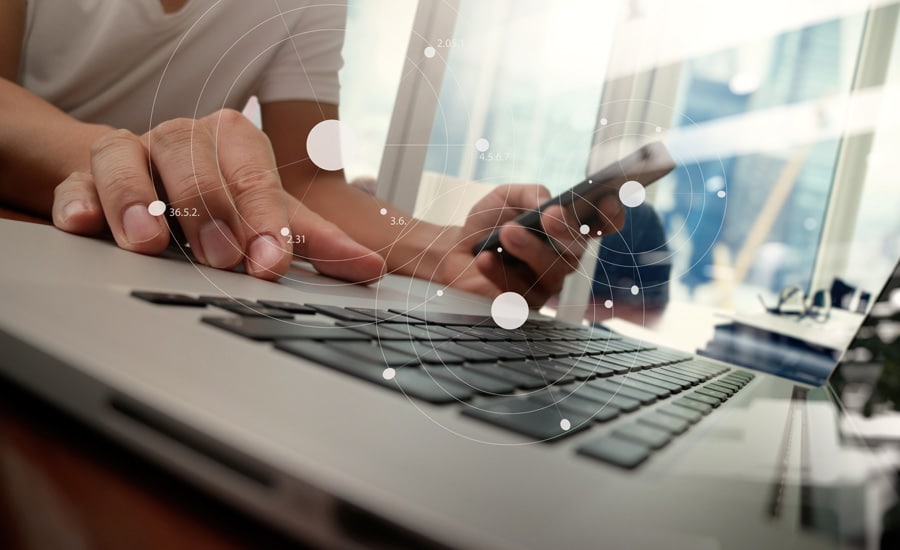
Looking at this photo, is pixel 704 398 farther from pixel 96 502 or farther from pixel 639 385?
pixel 96 502

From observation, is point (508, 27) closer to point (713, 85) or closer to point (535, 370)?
point (713, 85)

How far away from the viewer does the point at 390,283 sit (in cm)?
44

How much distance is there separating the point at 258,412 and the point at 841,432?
0.27 metres

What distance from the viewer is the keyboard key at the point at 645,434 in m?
0.14

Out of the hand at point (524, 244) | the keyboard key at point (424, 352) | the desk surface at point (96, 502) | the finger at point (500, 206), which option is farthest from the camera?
the finger at point (500, 206)

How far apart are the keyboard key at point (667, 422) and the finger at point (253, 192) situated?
213 mm

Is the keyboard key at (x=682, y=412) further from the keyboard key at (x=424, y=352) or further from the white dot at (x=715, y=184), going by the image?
the white dot at (x=715, y=184)

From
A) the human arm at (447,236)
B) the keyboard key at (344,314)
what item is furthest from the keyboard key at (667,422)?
the human arm at (447,236)

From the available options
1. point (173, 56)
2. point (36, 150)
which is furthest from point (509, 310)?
point (173, 56)

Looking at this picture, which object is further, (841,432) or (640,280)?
(640,280)

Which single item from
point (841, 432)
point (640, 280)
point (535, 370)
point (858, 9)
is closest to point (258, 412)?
point (535, 370)

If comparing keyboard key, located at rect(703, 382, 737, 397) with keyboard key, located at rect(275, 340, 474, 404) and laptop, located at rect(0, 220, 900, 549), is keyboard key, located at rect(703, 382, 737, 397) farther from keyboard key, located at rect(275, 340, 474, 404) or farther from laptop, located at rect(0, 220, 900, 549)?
keyboard key, located at rect(275, 340, 474, 404)

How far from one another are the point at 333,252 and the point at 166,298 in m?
0.22

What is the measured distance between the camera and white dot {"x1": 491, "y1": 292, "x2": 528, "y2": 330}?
39cm
